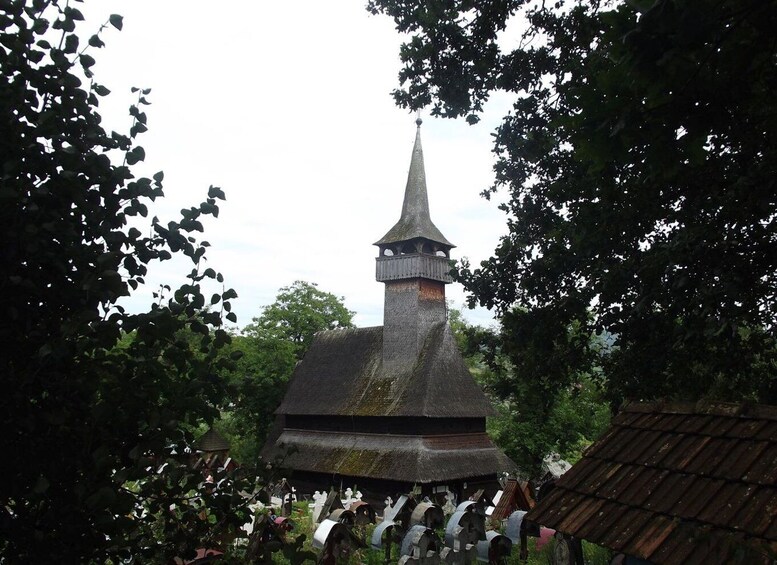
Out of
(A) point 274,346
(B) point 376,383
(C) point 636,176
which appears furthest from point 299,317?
(C) point 636,176

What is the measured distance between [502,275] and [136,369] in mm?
9156

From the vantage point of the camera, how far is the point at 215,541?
2.78 m

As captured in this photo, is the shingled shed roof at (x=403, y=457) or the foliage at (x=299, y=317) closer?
the shingled shed roof at (x=403, y=457)

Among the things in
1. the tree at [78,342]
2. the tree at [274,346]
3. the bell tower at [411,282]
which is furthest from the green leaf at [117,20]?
the tree at [274,346]

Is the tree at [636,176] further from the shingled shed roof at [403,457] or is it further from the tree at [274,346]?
the tree at [274,346]

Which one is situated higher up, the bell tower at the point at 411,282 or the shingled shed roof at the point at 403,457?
the bell tower at the point at 411,282

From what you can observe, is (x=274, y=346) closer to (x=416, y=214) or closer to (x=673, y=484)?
(x=416, y=214)

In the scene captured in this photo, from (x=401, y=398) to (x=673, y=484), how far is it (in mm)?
21024

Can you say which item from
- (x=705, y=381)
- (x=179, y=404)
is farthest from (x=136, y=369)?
(x=705, y=381)

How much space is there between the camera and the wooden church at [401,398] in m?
24.0

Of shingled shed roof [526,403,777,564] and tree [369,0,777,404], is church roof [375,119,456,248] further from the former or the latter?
shingled shed roof [526,403,777,564]

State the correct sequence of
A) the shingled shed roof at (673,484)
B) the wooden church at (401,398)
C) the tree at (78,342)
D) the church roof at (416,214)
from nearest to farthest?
the tree at (78,342) → the shingled shed roof at (673,484) → the wooden church at (401,398) → the church roof at (416,214)

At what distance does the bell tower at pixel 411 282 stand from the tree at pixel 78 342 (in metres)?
24.6

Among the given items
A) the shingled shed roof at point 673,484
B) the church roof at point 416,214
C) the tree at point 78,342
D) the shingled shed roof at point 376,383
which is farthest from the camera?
the church roof at point 416,214
